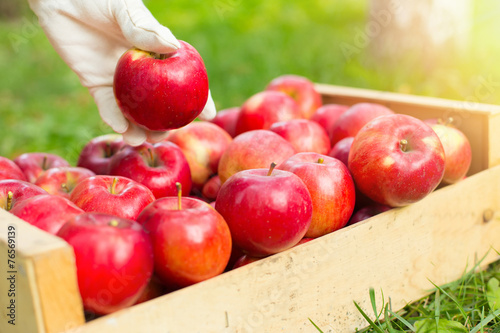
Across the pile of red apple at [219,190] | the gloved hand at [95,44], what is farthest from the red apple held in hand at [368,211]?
the gloved hand at [95,44]

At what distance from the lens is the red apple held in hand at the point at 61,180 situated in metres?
1.76

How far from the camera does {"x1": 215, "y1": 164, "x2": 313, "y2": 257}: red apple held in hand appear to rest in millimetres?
1411

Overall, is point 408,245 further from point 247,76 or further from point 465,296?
point 247,76

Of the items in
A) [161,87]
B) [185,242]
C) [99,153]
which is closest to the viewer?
[185,242]

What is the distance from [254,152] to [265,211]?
440 millimetres

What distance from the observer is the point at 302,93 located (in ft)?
8.52

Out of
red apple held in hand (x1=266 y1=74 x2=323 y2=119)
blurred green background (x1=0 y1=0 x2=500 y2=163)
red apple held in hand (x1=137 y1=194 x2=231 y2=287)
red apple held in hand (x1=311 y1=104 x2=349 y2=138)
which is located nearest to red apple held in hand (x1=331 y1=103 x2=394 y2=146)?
red apple held in hand (x1=311 y1=104 x2=349 y2=138)

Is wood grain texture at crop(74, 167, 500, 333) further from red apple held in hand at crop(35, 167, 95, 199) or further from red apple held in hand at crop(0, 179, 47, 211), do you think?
red apple held in hand at crop(35, 167, 95, 199)

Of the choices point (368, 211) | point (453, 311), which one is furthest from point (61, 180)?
point (453, 311)

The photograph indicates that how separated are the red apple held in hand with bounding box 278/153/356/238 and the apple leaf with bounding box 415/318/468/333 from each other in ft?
1.21

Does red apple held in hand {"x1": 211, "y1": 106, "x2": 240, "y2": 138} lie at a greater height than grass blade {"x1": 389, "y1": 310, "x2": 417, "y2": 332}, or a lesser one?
greater

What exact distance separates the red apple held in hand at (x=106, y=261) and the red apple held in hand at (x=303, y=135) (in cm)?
92

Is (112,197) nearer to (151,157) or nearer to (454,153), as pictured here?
(151,157)

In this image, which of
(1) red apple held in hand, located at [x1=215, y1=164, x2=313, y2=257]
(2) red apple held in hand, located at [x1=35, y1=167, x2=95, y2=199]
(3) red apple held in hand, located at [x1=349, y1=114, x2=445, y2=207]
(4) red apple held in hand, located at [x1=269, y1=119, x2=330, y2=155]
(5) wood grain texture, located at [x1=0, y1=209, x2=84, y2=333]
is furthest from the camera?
(4) red apple held in hand, located at [x1=269, y1=119, x2=330, y2=155]
